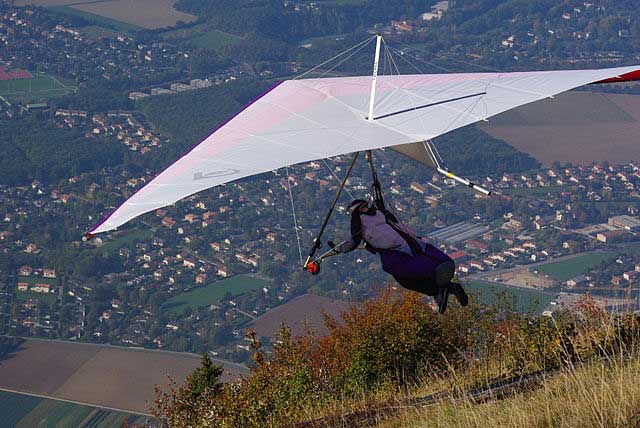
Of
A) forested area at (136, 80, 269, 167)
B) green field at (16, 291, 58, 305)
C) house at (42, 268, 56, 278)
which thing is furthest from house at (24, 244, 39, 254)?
forested area at (136, 80, 269, 167)

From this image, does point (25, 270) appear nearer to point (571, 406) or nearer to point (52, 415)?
point (52, 415)

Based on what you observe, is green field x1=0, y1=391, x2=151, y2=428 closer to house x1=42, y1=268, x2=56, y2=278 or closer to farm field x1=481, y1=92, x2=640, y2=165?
house x1=42, y1=268, x2=56, y2=278

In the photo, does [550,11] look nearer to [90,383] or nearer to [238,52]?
[238,52]

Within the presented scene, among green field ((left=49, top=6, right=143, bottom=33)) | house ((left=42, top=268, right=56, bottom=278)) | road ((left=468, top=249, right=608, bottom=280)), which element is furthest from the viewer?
green field ((left=49, top=6, right=143, bottom=33))

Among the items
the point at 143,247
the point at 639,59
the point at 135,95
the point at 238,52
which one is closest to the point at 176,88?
the point at 135,95

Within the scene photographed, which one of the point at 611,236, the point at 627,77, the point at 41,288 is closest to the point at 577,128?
the point at 611,236
